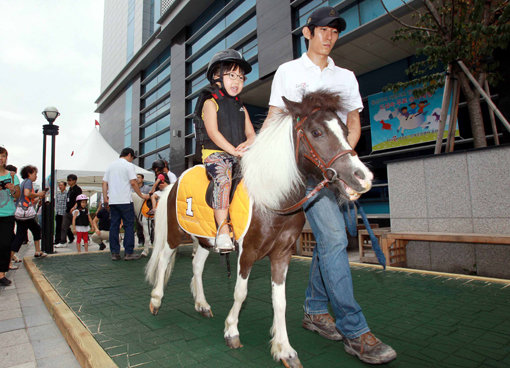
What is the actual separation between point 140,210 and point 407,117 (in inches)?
350

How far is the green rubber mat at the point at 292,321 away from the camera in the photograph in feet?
6.80

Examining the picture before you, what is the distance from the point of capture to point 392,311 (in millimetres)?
2941

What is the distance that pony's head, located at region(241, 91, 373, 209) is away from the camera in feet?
5.79

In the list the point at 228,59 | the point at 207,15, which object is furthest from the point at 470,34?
the point at 207,15


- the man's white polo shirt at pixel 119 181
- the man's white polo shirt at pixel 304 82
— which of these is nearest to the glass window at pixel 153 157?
the man's white polo shirt at pixel 119 181

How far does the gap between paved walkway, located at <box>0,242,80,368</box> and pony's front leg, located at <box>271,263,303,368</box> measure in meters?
1.48

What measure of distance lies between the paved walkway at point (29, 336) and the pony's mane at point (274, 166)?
188 centimetres

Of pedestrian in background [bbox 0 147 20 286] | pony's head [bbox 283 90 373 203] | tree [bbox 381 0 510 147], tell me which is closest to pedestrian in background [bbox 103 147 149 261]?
pedestrian in background [bbox 0 147 20 286]

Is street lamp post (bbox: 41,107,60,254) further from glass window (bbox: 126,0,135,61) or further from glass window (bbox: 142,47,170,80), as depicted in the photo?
glass window (bbox: 126,0,135,61)

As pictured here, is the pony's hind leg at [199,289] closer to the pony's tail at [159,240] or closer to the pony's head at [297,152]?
the pony's tail at [159,240]

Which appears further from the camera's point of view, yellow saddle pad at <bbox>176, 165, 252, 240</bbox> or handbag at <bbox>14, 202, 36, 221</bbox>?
handbag at <bbox>14, 202, 36, 221</bbox>

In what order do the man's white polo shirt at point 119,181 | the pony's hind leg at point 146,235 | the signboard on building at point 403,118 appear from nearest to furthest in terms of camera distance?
the man's white polo shirt at point 119,181, the pony's hind leg at point 146,235, the signboard on building at point 403,118

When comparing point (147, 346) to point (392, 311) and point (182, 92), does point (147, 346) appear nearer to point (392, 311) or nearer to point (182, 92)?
point (392, 311)

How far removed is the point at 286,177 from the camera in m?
1.97
